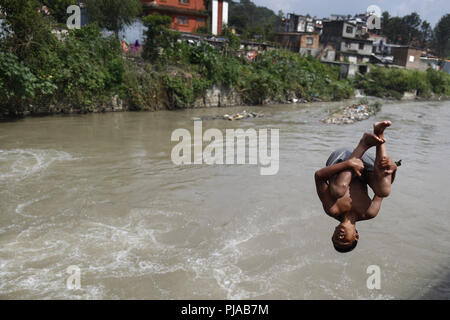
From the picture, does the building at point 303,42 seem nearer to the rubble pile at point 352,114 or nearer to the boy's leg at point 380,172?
the rubble pile at point 352,114

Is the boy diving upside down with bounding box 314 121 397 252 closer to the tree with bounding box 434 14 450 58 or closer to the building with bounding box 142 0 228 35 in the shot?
the building with bounding box 142 0 228 35

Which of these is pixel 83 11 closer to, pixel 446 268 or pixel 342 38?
pixel 446 268

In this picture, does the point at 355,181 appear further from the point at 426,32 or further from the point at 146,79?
the point at 426,32

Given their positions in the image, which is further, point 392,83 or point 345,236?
point 392,83

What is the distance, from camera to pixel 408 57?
41312 millimetres

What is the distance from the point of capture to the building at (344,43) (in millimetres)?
37812

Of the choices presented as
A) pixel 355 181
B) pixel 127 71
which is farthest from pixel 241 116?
pixel 355 181

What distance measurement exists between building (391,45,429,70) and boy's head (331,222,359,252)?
149 feet

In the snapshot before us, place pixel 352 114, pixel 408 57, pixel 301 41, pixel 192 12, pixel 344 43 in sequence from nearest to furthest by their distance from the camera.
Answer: pixel 352 114 → pixel 192 12 → pixel 301 41 → pixel 344 43 → pixel 408 57

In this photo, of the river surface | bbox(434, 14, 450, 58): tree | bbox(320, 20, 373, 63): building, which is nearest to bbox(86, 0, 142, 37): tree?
the river surface

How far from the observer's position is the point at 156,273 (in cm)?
473

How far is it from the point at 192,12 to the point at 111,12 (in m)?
10.2
